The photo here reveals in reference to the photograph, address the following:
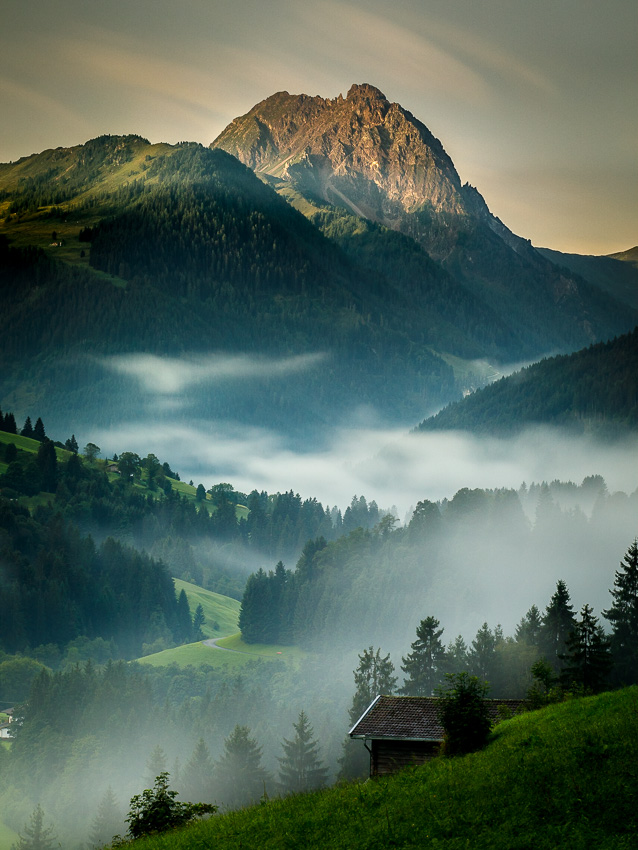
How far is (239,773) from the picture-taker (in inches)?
5251

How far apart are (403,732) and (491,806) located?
754 inches

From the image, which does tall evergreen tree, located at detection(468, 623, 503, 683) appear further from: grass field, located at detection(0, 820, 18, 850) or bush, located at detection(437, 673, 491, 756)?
bush, located at detection(437, 673, 491, 756)

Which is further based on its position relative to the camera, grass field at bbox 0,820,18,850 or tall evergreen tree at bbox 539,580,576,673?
grass field at bbox 0,820,18,850

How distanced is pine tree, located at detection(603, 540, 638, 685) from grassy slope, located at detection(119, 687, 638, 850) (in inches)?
2861

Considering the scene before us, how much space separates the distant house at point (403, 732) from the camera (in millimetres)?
47062

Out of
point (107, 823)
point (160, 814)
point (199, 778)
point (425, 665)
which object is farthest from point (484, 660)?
point (160, 814)

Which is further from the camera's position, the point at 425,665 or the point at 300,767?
the point at 300,767

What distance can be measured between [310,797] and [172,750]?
152530 millimetres

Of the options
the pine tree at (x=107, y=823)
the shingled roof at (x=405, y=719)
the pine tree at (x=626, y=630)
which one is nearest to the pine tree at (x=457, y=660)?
the pine tree at (x=626, y=630)

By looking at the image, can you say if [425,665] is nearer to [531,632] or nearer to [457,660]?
[457,660]

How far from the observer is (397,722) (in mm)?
48594

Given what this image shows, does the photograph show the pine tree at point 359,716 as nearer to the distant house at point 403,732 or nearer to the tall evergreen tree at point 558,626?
the tall evergreen tree at point 558,626

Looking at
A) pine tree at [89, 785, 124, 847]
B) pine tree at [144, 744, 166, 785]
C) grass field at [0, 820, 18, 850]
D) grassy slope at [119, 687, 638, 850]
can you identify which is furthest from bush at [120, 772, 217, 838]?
grass field at [0, 820, 18, 850]

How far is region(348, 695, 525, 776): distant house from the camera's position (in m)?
47.1
